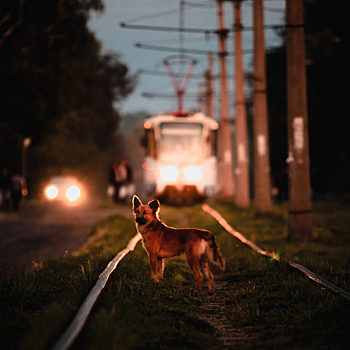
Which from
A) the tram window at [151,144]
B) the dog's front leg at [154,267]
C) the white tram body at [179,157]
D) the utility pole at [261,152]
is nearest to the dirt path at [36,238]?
the dog's front leg at [154,267]

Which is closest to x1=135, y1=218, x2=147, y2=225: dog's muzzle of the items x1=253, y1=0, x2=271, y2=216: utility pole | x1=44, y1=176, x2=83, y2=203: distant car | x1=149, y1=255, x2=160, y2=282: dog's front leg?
x1=149, y1=255, x2=160, y2=282: dog's front leg

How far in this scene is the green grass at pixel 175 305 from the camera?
486 cm

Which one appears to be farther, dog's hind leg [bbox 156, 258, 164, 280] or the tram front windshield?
the tram front windshield

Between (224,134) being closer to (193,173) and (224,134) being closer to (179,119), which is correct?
(179,119)

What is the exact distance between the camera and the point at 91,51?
5834cm

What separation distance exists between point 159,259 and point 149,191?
15.8 meters

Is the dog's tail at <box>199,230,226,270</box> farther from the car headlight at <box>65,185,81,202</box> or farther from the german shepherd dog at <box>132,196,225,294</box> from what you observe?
the car headlight at <box>65,185,81,202</box>

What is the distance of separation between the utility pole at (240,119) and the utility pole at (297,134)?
1082 centimetres

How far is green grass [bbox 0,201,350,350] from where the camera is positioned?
486 centimetres

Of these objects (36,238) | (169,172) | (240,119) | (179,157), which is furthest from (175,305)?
(240,119)

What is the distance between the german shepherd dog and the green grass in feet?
1.39

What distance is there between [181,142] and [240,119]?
3.12m

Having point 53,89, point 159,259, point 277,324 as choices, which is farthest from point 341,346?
point 53,89

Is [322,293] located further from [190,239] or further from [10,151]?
[10,151]
